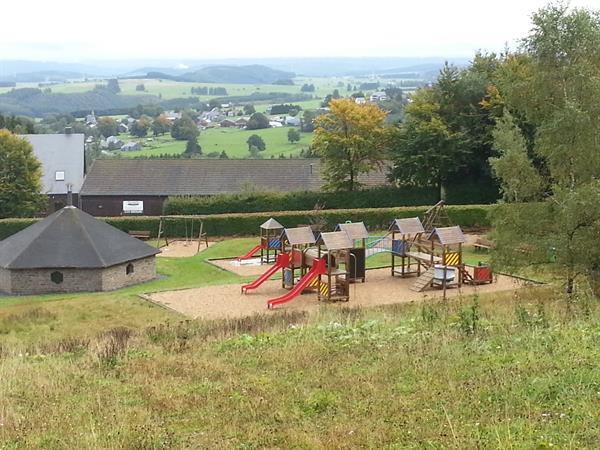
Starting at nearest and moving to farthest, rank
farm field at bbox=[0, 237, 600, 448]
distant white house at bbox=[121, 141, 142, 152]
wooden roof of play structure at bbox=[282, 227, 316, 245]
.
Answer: farm field at bbox=[0, 237, 600, 448]
wooden roof of play structure at bbox=[282, 227, 316, 245]
distant white house at bbox=[121, 141, 142, 152]

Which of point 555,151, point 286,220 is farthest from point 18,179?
point 555,151

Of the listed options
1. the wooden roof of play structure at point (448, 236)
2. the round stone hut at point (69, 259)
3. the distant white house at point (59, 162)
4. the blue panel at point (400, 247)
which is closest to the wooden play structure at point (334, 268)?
the blue panel at point (400, 247)

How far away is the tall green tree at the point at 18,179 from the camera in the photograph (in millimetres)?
46969

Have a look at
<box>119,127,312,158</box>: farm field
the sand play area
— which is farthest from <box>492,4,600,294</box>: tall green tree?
<box>119,127,312,158</box>: farm field

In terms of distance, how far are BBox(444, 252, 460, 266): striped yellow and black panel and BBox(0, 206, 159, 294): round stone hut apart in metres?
12.1

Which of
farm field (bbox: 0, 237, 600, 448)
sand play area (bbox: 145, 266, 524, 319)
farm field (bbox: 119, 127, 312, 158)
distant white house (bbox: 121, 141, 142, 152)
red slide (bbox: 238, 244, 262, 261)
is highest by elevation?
farm field (bbox: 0, 237, 600, 448)

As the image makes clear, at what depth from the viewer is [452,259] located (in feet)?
88.7

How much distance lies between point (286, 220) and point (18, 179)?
19.5 metres

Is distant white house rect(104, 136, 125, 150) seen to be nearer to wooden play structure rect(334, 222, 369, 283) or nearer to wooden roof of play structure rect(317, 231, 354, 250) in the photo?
wooden play structure rect(334, 222, 369, 283)

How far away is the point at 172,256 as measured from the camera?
35.7 meters

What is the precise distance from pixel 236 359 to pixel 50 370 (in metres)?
2.79

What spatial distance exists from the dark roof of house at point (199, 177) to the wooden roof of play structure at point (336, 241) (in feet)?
87.1

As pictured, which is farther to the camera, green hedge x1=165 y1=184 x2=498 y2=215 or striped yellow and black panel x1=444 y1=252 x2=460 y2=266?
green hedge x1=165 y1=184 x2=498 y2=215

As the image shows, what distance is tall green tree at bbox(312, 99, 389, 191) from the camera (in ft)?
146
